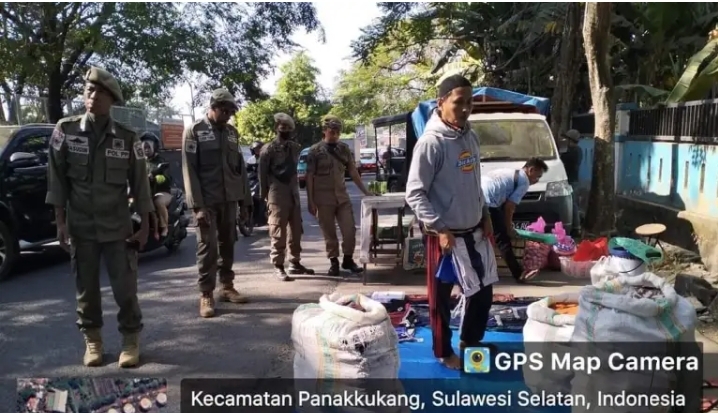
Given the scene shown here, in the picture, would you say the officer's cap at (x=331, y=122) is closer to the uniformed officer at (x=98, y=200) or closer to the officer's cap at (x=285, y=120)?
the officer's cap at (x=285, y=120)

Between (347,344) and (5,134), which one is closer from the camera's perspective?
(347,344)

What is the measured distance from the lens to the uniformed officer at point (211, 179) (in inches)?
203

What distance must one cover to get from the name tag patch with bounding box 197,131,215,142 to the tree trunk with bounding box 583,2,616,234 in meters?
5.62

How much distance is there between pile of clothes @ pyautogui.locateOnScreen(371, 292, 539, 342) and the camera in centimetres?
472

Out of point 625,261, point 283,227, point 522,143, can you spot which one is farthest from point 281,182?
point 522,143

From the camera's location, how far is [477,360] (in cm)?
392

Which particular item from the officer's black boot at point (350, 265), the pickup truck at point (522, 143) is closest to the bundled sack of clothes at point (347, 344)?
the officer's black boot at point (350, 265)

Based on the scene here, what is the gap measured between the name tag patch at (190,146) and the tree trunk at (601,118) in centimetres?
577

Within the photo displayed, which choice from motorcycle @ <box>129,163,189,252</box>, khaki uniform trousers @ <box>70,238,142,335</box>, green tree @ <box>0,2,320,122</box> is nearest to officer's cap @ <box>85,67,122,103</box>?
khaki uniform trousers @ <box>70,238,142,335</box>

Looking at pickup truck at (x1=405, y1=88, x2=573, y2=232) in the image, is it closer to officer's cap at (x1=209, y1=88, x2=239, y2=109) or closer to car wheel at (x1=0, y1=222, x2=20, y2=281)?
officer's cap at (x1=209, y1=88, x2=239, y2=109)

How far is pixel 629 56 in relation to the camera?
1515cm

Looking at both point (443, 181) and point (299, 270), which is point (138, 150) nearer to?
point (443, 181)

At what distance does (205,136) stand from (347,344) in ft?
9.06

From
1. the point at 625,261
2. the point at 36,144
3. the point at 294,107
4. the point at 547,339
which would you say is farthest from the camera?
the point at 294,107
